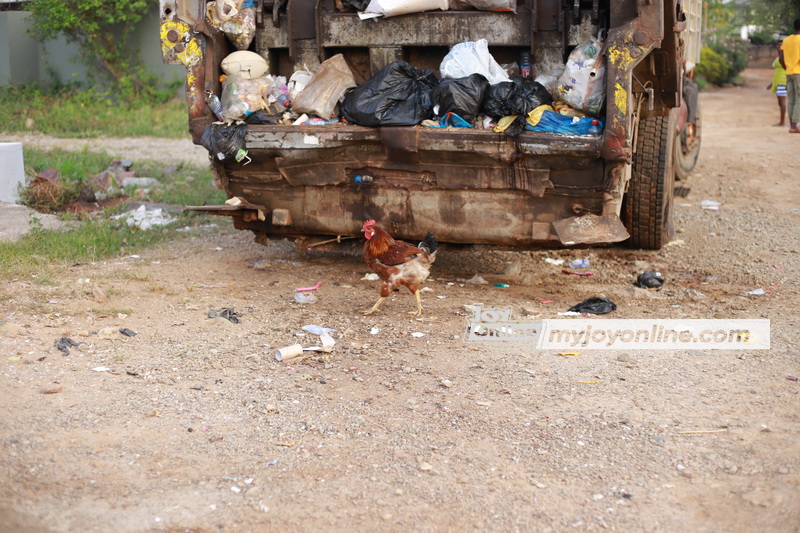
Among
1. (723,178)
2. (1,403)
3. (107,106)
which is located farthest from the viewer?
(107,106)

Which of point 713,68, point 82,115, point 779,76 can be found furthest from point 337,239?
point 713,68

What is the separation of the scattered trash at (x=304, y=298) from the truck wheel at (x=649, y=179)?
7.71 ft

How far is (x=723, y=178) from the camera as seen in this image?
9.45m

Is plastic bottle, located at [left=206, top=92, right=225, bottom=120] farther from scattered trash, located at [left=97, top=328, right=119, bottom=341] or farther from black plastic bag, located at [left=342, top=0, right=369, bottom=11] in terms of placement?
scattered trash, located at [left=97, top=328, right=119, bottom=341]

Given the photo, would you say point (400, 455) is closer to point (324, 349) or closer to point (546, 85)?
point (324, 349)

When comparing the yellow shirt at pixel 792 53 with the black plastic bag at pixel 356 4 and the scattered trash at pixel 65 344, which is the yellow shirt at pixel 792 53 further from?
the scattered trash at pixel 65 344

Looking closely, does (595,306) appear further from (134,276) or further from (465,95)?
(134,276)

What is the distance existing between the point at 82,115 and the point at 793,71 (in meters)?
10.6

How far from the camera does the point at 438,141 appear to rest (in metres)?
4.93

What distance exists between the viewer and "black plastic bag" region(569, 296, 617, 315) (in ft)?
16.6

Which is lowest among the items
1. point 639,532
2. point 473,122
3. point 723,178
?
point 639,532

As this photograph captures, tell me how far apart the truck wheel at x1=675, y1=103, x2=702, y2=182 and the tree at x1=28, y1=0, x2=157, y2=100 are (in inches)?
356

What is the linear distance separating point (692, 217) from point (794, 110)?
598cm

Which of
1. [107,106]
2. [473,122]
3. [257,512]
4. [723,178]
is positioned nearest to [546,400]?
[257,512]
